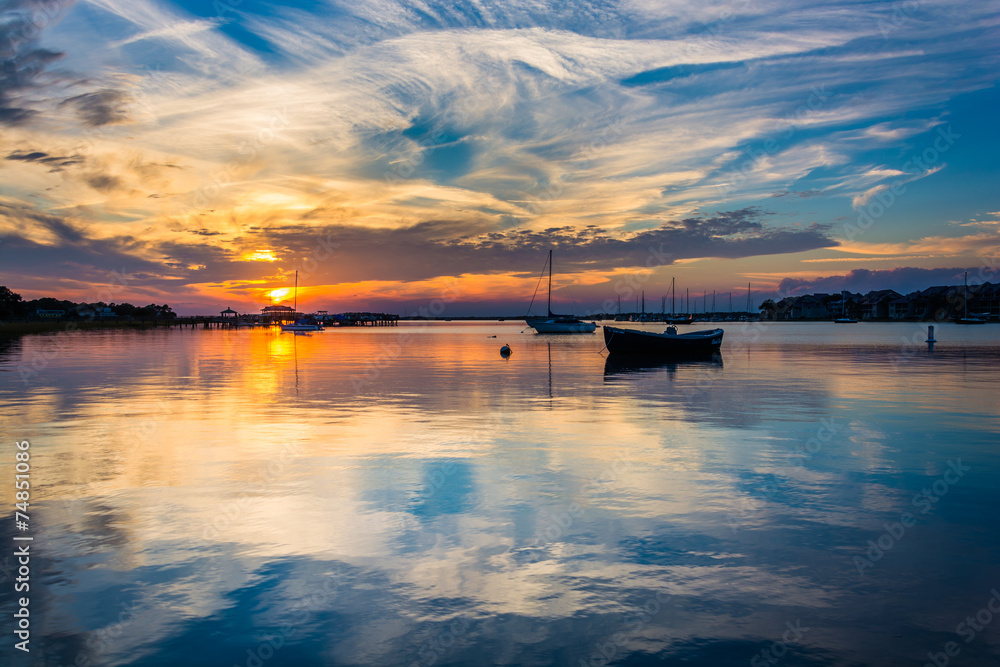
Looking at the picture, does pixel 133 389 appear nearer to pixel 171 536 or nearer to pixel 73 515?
pixel 73 515

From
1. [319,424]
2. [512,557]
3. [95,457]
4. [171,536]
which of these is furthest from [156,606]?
[319,424]

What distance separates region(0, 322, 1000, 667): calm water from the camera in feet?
21.1

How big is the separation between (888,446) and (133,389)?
29943 mm

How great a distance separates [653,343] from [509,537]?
45.5m

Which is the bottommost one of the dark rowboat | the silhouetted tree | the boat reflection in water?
the boat reflection in water

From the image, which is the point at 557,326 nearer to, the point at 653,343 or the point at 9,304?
the point at 653,343

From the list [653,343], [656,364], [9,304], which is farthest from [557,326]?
[9,304]

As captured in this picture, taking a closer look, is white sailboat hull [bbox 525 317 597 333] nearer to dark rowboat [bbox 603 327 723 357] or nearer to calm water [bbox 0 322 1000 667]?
dark rowboat [bbox 603 327 723 357]

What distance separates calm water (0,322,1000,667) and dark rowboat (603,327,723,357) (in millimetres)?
30899

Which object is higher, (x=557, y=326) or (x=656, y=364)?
(x=557, y=326)

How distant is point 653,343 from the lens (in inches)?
2088

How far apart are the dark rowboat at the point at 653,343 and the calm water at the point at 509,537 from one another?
30899 mm

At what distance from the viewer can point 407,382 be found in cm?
3291

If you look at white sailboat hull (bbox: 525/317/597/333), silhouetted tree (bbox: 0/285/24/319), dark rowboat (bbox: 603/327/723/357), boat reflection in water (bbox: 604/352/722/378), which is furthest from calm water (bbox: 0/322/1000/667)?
silhouetted tree (bbox: 0/285/24/319)
